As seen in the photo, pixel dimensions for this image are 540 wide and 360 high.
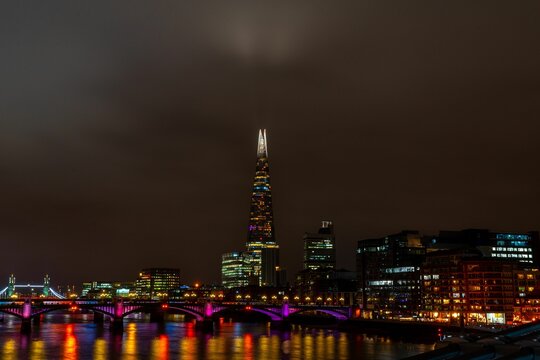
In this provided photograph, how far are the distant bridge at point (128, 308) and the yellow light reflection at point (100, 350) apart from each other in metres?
24.2

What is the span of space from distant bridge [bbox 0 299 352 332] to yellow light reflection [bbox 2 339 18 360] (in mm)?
22915

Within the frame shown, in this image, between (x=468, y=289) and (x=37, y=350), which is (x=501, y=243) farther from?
(x=37, y=350)

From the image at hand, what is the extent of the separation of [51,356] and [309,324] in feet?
280

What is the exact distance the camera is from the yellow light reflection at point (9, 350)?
65.0m

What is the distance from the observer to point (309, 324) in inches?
5694

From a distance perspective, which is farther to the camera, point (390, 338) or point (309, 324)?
point (309, 324)

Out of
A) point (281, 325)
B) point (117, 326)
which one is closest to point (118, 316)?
point (117, 326)

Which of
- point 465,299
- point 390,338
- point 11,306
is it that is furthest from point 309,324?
point 11,306

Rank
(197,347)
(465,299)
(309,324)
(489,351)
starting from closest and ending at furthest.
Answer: (489,351), (197,347), (465,299), (309,324)

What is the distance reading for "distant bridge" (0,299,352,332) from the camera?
111562 millimetres

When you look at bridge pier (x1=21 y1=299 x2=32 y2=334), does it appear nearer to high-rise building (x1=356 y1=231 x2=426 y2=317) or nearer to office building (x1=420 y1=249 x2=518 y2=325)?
office building (x1=420 y1=249 x2=518 y2=325)

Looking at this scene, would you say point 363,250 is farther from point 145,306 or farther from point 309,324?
point 145,306

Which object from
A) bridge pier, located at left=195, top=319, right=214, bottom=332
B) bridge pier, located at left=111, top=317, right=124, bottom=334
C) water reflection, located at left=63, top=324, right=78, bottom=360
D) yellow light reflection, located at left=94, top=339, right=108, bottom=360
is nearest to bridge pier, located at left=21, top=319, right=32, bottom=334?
water reflection, located at left=63, top=324, right=78, bottom=360

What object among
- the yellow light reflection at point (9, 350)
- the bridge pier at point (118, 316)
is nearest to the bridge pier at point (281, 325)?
the bridge pier at point (118, 316)
